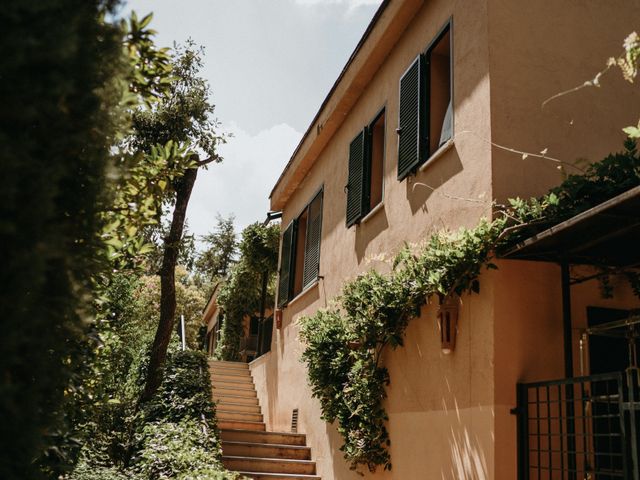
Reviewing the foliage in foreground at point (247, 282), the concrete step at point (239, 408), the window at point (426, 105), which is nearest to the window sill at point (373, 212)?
the window at point (426, 105)

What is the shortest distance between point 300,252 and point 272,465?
14.9ft

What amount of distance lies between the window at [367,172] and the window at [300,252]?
1.98 meters

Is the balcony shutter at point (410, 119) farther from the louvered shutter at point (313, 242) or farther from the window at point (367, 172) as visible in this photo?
the louvered shutter at point (313, 242)

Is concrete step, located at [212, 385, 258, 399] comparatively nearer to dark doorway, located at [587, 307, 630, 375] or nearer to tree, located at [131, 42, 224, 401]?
tree, located at [131, 42, 224, 401]

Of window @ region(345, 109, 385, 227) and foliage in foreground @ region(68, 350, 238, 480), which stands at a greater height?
window @ region(345, 109, 385, 227)

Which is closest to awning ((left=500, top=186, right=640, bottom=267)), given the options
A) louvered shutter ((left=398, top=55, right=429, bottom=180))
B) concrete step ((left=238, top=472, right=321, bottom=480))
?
louvered shutter ((left=398, top=55, right=429, bottom=180))

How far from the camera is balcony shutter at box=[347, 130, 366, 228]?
8617 mm

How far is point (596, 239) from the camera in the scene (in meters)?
4.53

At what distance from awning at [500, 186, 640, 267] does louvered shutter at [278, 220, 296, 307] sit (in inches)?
304

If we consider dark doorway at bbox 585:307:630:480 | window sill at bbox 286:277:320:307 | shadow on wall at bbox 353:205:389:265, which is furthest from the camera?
window sill at bbox 286:277:320:307

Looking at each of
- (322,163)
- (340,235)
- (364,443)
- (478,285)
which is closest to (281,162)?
(322,163)

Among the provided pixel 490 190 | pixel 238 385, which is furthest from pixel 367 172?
pixel 238 385

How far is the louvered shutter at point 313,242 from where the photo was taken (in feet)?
35.5

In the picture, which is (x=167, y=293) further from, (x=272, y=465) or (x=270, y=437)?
(x=272, y=465)
